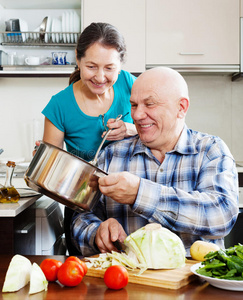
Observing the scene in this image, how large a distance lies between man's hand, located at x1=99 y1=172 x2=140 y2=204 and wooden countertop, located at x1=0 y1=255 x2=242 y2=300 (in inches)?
10.9

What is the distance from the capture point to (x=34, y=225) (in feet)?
7.35

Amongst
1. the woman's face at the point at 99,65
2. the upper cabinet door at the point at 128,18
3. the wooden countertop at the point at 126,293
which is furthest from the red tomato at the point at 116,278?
the upper cabinet door at the point at 128,18

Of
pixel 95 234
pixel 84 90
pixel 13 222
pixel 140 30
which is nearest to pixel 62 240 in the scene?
pixel 13 222

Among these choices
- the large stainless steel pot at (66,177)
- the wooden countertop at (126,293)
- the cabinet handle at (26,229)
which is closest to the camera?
the wooden countertop at (126,293)

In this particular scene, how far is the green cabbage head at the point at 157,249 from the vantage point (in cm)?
112

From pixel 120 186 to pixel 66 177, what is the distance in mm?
152

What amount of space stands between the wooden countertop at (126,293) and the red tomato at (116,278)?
0.5 inches

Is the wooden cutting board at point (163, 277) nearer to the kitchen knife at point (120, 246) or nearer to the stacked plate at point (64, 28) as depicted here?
the kitchen knife at point (120, 246)

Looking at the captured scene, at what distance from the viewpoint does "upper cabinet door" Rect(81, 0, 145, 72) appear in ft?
10.2

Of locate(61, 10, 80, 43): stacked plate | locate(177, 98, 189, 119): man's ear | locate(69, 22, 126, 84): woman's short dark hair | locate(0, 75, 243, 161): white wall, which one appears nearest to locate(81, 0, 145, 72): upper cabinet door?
locate(61, 10, 80, 43): stacked plate

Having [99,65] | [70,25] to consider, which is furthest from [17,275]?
[70,25]

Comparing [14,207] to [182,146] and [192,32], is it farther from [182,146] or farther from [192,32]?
[192,32]

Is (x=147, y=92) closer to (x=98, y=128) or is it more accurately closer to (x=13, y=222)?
(x=98, y=128)

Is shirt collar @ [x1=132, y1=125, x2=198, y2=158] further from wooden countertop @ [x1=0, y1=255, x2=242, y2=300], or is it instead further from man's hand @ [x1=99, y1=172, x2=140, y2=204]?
wooden countertop @ [x1=0, y1=255, x2=242, y2=300]
